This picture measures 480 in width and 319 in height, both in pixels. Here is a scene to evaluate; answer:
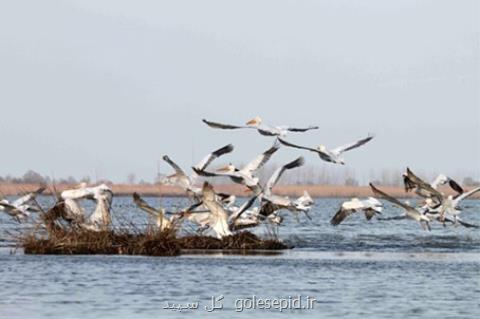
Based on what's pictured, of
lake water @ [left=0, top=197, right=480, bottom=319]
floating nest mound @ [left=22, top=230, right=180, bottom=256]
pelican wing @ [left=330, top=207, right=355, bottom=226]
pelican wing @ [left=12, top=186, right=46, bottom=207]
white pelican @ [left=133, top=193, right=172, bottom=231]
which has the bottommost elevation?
lake water @ [left=0, top=197, right=480, bottom=319]

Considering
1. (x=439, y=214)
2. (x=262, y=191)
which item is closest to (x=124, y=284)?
(x=262, y=191)

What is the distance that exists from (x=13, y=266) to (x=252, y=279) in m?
4.31

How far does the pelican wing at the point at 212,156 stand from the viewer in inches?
1054

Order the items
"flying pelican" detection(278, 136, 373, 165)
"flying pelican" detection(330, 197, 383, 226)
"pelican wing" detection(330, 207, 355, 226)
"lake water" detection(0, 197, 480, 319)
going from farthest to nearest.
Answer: "pelican wing" detection(330, 207, 355, 226)
"flying pelican" detection(330, 197, 383, 226)
"flying pelican" detection(278, 136, 373, 165)
"lake water" detection(0, 197, 480, 319)

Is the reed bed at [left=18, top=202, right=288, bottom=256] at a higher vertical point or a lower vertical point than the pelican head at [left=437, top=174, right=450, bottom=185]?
lower

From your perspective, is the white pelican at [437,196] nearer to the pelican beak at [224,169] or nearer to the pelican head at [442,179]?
the pelican head at [442,179]

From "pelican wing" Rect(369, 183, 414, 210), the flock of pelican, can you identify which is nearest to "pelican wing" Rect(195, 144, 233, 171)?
the flock of pelican

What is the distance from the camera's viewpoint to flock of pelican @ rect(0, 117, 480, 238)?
26328mm

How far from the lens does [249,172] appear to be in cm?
2677

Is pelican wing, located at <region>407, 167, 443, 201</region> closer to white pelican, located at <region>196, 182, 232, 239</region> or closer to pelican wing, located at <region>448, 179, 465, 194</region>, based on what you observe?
pelican wing, located at <region>448, 179, 465, 194</region>

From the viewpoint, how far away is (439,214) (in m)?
28.2

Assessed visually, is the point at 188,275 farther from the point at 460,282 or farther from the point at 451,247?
the point at 451,247

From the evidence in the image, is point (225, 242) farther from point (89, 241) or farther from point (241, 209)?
point (89, 241)

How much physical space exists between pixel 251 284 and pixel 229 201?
6.28 meters
